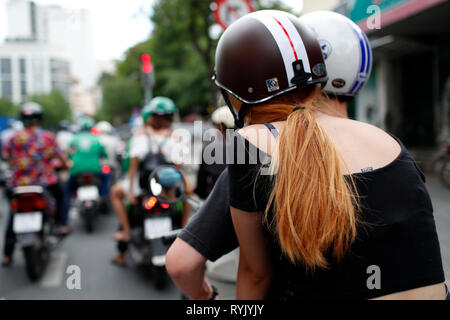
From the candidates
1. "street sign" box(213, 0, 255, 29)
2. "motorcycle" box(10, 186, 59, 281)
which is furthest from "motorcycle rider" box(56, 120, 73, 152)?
"street sign" box(213, 0, 255, 29)

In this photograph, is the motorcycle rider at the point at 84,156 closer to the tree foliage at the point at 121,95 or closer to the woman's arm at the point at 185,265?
the woman's arm at the point at 185,265

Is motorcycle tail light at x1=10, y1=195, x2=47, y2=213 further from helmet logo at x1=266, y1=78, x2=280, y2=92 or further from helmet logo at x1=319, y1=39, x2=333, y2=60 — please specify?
helmet logo at x1=266, y1=78, x2=280, y2=92

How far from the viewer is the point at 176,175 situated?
1.63 m

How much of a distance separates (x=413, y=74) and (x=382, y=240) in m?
12.5

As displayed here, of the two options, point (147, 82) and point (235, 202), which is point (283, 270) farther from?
point (147, 82)

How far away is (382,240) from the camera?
111 centimetres

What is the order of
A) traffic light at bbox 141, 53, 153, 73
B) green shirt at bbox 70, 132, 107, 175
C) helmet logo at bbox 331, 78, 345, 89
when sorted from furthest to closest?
traffic light at bbox 141, 53, 153, 73 < green shirt at bbox 70, 132, 107, 175 < helmet logo at bbox 331, 78, 345, 89

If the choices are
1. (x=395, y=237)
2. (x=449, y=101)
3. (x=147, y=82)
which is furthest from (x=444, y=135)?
(x=395, y=237)

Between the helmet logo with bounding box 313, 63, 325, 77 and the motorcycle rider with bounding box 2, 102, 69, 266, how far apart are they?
4289mm

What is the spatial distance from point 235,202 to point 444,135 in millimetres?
11430

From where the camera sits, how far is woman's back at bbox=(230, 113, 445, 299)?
1112mm

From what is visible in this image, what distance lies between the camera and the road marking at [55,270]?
4434 millimetres

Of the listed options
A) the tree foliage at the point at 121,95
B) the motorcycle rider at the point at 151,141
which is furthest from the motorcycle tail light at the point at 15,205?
the tree foliage at the point at 121,95

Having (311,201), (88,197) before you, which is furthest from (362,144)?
(88,197)
